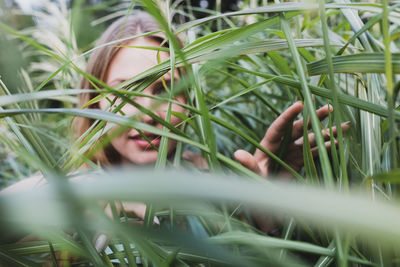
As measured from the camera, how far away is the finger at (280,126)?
345mm

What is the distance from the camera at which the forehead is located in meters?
0.61

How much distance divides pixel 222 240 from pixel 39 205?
0.40 feet

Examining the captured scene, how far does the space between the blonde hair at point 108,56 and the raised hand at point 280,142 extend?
1.25ft

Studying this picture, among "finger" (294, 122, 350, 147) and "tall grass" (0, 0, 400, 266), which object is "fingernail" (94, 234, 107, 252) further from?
"finger" (294, 122, 350, 147)

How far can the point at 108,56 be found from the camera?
70 cm

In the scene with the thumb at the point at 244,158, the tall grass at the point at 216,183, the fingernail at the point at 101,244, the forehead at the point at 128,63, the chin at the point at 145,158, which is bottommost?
the chin at the point at 145,158

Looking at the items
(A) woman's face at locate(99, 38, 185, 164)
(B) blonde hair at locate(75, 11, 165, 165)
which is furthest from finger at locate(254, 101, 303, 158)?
(B) blonde hair at locate(75, 11, 165, 165)

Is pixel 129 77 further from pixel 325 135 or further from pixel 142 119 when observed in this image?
pixel 325 135

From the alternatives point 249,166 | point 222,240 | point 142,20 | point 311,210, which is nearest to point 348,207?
point 311,210

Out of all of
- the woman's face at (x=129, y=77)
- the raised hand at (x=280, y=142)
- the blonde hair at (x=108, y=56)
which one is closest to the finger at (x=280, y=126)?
the raised hand at (x=280, y=142)

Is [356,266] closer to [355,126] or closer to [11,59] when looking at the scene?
[355,126]

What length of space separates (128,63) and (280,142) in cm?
39

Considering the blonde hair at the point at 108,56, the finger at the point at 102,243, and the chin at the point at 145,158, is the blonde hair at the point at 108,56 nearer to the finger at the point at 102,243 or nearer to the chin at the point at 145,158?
A: the chin at the point at 145,158

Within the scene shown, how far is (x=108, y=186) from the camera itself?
78 millimetres
